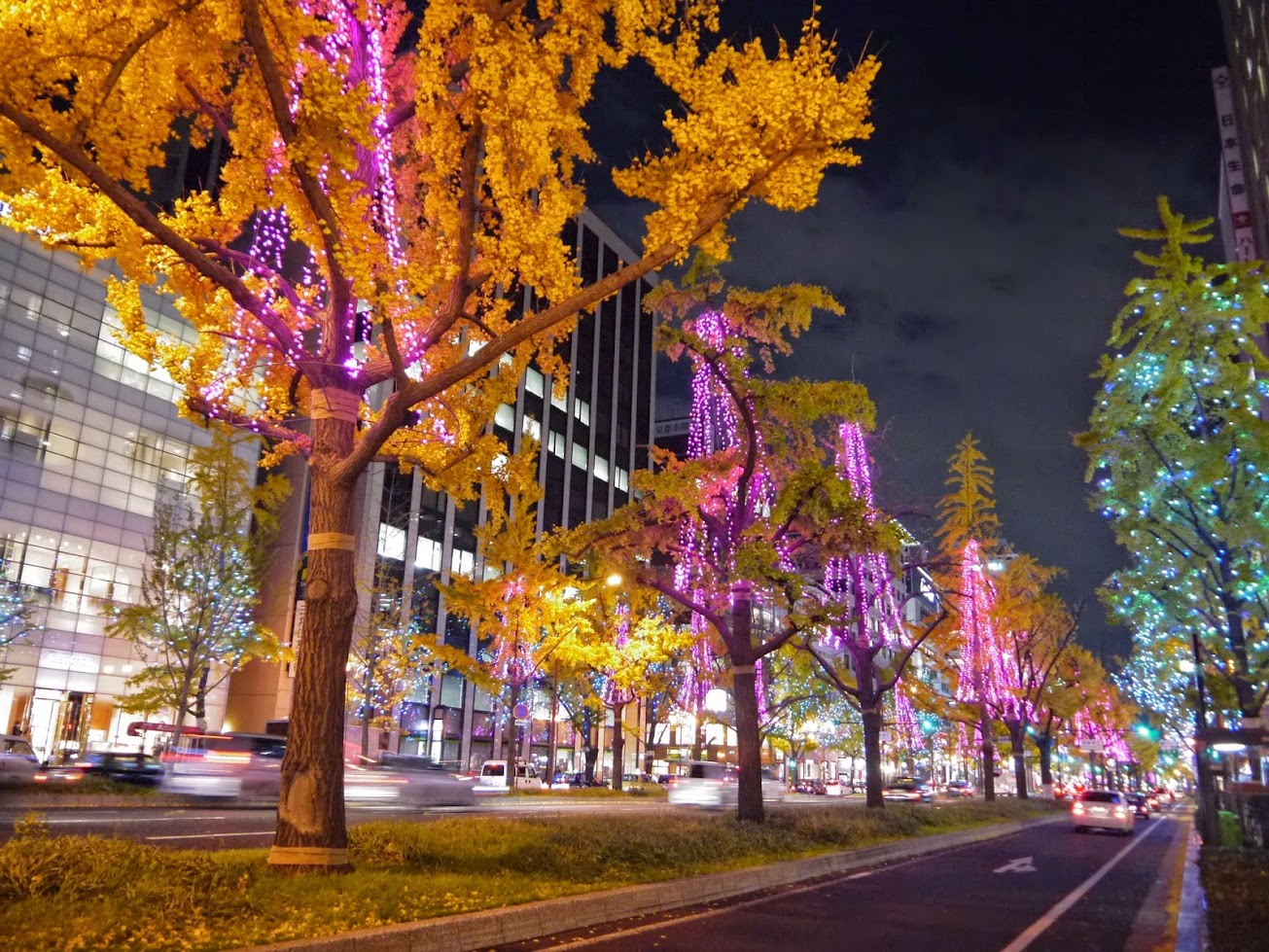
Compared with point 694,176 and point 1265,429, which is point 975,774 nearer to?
point 1265,429

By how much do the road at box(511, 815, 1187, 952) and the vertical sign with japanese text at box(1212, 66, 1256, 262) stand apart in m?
61.6

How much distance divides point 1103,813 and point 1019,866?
14899 mm

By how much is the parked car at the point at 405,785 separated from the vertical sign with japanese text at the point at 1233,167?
210ft

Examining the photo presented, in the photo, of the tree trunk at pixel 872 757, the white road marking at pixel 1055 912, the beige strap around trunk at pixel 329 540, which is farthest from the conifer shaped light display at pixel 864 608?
the beige strap around trunk at pixel 329 540

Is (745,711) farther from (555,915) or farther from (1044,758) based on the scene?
(1044,758)

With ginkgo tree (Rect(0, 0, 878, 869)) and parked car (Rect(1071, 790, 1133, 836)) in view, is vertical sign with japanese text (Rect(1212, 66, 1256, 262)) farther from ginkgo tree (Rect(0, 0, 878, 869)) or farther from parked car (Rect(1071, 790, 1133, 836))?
ginkgo tree (Rect(0, 0, 878, 869))

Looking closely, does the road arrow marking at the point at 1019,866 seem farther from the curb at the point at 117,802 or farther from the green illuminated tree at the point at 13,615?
the green illuminated tree at the point at 13,615

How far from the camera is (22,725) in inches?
1422

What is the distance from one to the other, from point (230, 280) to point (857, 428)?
15249 millimetres

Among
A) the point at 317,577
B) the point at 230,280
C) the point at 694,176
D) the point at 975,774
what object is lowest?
the point at 975,774

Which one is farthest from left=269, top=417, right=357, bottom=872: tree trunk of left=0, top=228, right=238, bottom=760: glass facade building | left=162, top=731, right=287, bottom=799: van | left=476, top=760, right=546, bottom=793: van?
left=0, top=228, right=238, bottom=760: glass facade building

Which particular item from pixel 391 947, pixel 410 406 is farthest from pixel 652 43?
pixel 391 947

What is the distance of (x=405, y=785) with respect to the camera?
23438mm

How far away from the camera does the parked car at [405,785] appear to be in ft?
75.2
